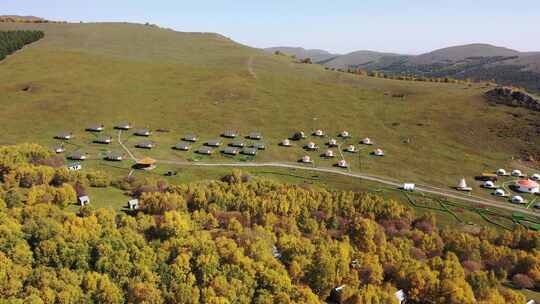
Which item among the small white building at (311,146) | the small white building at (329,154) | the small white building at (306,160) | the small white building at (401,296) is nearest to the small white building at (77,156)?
the small white building at (306,160)

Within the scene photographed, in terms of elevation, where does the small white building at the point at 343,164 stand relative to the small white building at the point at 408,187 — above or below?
above

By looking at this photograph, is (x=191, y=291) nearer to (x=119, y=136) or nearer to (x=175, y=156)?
(x=175, y=156)

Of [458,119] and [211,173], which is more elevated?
[458,119]

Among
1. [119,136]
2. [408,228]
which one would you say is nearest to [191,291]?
[408,228]

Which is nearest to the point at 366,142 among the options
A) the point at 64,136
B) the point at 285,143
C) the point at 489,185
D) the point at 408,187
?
the point at 285,143

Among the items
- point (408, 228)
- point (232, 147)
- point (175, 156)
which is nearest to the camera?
point (408, 228)

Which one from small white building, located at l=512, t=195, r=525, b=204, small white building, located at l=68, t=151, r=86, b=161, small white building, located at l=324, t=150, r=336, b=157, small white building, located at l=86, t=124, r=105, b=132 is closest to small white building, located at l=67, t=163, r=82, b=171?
small white building, located at l=68, t=151, r=86, b=161

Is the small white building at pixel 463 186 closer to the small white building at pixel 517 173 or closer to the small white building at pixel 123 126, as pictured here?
the small white building at pixel 517 173
